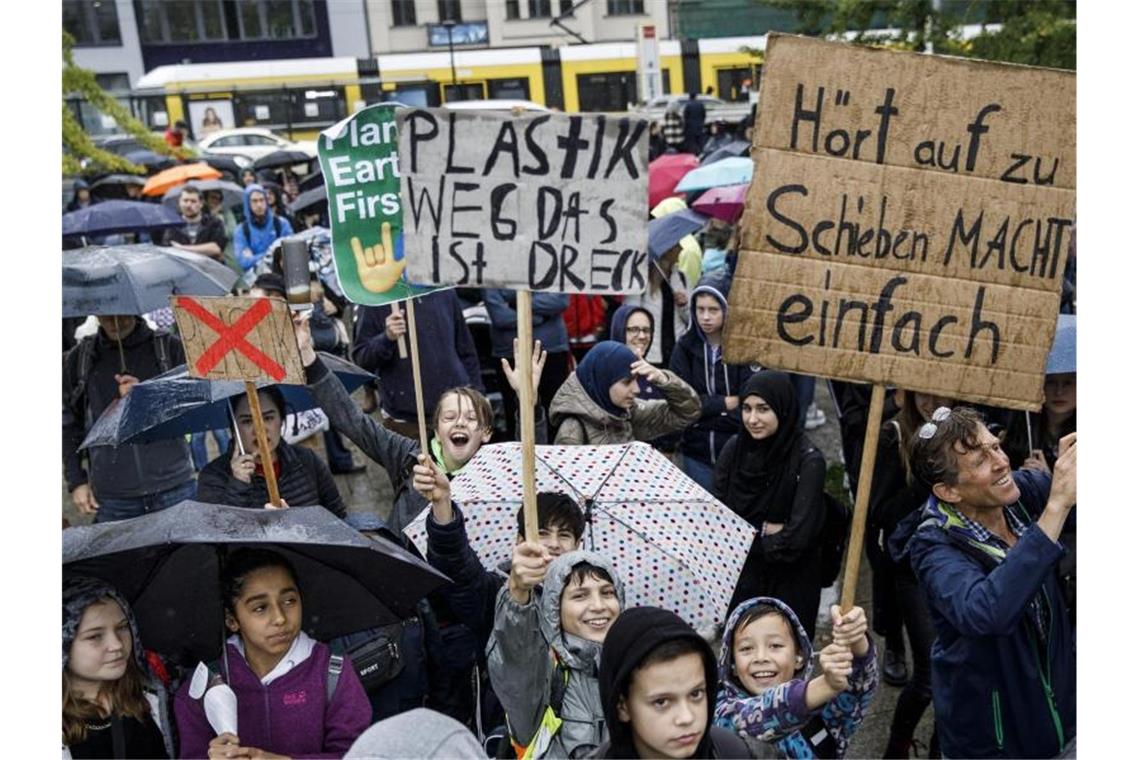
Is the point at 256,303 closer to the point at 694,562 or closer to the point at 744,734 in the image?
the point at 694,562

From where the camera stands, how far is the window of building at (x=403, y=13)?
129 ft

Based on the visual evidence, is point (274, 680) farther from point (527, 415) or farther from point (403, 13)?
point (403, 13)

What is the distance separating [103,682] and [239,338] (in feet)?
3.58

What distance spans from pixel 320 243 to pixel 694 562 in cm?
595

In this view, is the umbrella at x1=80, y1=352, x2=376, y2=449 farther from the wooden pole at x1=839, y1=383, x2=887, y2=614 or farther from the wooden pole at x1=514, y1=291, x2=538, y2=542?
the wooden pole at x1=839, y1=383, x2=887, y2=614

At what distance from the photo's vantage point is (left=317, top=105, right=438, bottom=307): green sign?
4383mm

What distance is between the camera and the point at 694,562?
12.7ft

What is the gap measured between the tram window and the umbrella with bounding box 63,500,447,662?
1180 inches

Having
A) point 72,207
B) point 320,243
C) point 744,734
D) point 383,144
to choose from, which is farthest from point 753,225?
point 72,207

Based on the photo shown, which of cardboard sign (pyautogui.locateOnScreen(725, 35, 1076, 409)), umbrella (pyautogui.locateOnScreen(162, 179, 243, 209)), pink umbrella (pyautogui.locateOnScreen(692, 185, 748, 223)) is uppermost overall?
cardboard sign (pyautogui.locateOnScreen(725, 35, 1076, 409))

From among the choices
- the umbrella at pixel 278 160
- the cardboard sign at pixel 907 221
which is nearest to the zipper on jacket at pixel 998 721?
the cardboard sign at pixel 907 221

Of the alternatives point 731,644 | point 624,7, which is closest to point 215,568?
point 731,644

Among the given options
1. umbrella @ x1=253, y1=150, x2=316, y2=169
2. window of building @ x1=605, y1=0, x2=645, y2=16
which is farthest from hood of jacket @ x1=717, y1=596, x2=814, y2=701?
window of building @ x1=605, y1=0, x2=645, y2=16

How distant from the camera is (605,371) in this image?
5.17 m
